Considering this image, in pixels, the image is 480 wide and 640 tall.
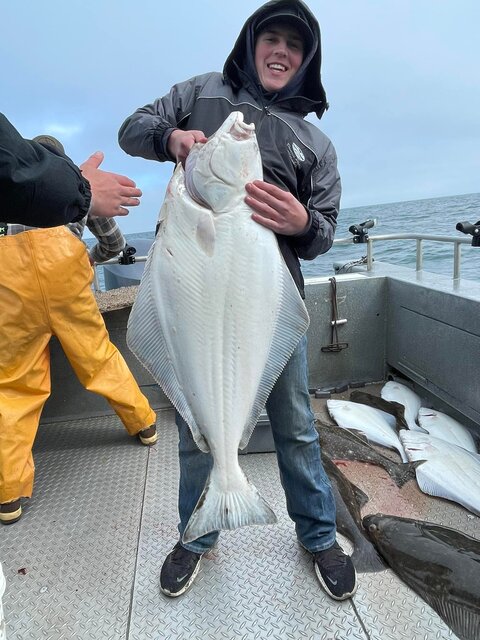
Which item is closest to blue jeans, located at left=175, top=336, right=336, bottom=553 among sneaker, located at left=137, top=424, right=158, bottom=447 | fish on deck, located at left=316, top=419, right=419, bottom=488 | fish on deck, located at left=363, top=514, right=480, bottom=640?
fish on deck, located at left=363, top=514, right=480, bottom=640

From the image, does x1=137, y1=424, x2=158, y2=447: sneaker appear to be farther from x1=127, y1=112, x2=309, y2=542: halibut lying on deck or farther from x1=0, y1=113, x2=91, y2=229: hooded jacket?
x1=0, y1=113, x2=91, y2=229: hooded jacket

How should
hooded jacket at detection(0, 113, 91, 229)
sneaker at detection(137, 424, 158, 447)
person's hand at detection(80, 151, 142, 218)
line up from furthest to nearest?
sneaker at detection(137, 424, 158, 447), person's hand at detection(80, 151, 142, 218), hooded jacket at detection(0, 113, 91, 229)

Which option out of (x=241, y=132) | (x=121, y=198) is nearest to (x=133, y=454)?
(x=121, y=198)

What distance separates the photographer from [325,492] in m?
2.04

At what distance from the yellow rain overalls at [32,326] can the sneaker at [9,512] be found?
0.04 meters

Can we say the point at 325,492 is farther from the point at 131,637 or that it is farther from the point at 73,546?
the point at 73,546

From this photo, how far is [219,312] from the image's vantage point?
153 centimetres

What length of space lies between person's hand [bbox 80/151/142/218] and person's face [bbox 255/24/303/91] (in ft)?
2.48

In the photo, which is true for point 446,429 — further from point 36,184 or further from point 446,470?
point 36,184

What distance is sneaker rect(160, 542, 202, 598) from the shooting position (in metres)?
2.02

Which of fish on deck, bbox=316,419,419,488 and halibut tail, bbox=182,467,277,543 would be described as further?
fish on deck, bbox=316,419,419,488

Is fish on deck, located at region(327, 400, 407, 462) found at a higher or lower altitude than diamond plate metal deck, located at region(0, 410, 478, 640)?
lower

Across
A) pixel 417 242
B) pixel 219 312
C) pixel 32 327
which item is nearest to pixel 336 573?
pixel 219 312

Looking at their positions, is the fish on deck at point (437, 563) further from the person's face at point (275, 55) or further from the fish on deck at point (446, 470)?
the person's face at point (275, 55)
